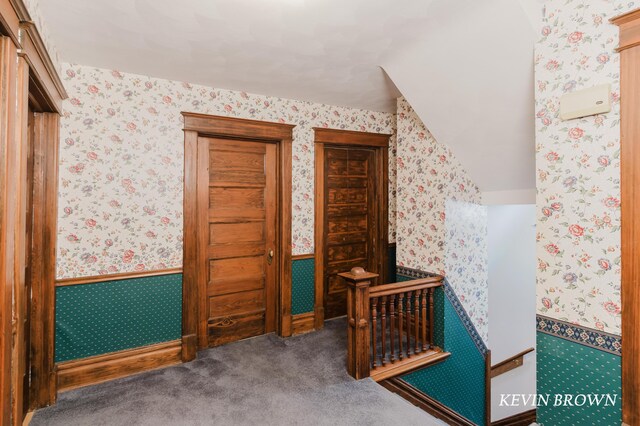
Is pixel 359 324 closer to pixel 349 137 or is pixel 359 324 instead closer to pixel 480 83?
pixel 480 83

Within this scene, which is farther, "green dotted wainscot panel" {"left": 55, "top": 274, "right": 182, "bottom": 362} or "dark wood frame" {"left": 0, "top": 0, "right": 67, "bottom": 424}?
"green dotted wainscot panel" {"left": 55, "top": 274, "right": 182, "bottom": 362}

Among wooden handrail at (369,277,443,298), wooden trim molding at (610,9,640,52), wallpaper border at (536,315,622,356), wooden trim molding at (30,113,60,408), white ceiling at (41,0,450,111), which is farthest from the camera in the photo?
wooden handrail at (369,277,443,298)

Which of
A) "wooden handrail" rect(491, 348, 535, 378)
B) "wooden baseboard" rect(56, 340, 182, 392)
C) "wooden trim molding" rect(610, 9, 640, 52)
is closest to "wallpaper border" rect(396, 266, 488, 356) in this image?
"wooden handrail" rect(491, 348, 535, 378)

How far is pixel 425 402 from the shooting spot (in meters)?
3.09

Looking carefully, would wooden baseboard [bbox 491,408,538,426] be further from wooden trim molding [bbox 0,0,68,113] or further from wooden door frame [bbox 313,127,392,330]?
wooden trim molding [bbox 0,0,68,113]

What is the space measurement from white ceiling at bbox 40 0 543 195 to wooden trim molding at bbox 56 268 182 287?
164 cm

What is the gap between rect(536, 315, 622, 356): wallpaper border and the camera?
165 centimetres

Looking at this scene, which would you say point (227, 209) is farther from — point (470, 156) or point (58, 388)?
point (470, 156)

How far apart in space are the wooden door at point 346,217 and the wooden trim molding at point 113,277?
5.38 feet

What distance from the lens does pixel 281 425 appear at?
84.6 inches

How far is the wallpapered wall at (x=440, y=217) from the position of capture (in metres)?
3.19

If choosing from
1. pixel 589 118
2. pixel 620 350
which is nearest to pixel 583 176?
pixel 589 118

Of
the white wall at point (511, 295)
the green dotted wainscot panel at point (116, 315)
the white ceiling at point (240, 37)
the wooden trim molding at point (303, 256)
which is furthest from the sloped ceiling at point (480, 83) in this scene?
the green dotted wainscot panel at point (116, 315)

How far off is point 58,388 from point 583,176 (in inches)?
144
